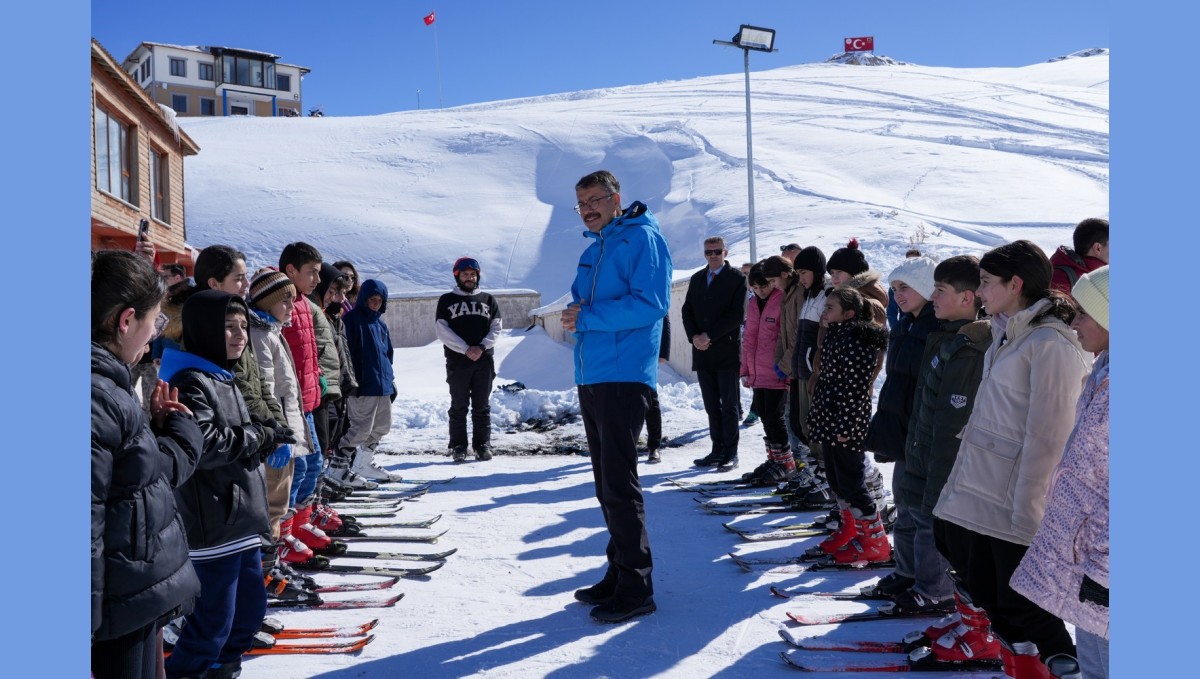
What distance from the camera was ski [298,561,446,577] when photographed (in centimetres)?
466

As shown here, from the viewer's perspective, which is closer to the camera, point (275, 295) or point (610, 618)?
point (610, 618)

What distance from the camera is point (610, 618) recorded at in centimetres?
385

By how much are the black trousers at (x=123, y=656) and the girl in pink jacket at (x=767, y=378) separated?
533cm

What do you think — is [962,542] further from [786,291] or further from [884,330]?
[786,291]

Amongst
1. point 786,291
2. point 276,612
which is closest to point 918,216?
point 786,291

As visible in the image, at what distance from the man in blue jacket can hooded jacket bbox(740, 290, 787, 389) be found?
3.15 metres

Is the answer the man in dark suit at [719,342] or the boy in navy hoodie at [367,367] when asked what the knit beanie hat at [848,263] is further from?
the boy in navy hoodie at [367,367]

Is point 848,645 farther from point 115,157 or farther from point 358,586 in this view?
point 115,157

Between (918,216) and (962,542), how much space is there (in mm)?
30320

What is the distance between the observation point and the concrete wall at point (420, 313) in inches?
1004

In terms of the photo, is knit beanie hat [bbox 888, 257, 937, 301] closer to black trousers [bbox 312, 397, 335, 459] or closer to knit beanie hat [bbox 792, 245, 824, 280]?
knit beanie hat [bbox 792, 245, 824, 280]

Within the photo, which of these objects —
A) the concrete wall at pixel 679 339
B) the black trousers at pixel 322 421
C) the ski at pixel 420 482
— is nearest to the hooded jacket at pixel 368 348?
the ski at pixel 420 482

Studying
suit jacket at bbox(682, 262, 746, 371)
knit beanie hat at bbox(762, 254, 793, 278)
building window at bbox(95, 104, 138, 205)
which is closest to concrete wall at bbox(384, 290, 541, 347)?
building window at bbox(95, 104, 138, 205)

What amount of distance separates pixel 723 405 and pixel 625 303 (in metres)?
4.17
